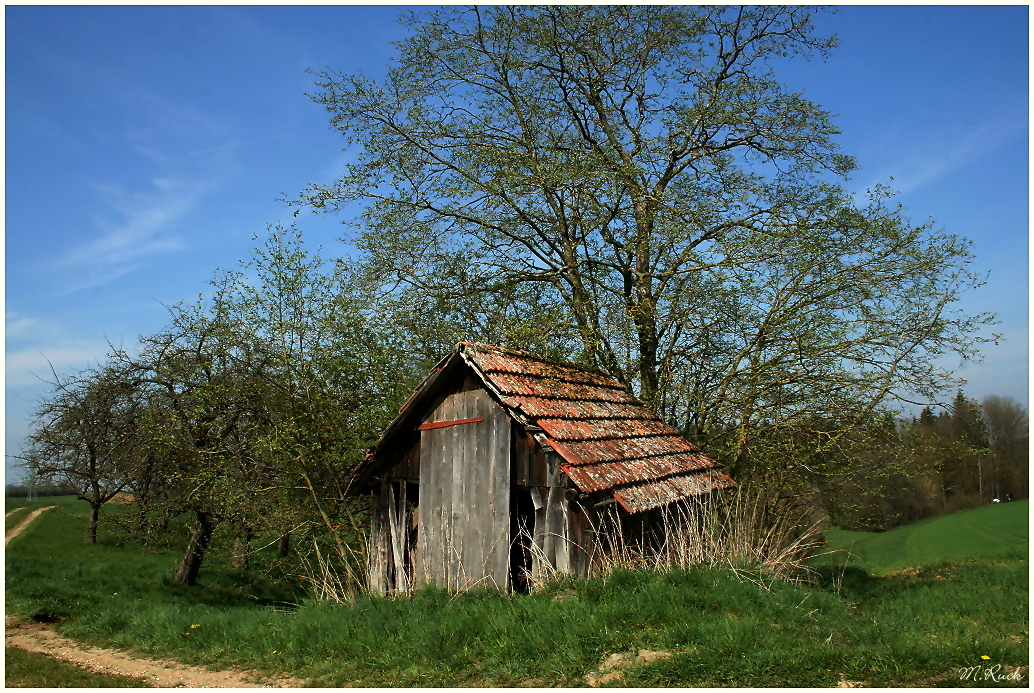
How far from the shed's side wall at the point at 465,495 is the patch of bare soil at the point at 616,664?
2983mm

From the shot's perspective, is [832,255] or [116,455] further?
[116,455]

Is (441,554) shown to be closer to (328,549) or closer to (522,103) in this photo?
(328,549)

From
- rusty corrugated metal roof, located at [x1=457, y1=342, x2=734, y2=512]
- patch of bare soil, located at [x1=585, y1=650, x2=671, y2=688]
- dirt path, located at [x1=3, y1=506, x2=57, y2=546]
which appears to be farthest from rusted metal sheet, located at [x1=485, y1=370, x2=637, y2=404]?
dirt path, located at [x1=3, y1=506, x2=57, y2=546]

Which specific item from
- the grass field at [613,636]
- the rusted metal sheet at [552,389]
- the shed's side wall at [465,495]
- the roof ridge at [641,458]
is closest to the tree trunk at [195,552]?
the grass field at [613,636]

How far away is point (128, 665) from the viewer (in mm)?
7430

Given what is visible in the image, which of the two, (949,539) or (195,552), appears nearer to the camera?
(195,552)

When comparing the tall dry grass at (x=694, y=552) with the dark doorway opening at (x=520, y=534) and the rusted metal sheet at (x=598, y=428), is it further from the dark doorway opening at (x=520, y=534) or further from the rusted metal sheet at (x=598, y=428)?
the rusted metal sheet at (x=598, y=428)

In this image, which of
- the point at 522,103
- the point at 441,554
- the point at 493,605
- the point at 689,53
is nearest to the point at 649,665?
the point at 493,605

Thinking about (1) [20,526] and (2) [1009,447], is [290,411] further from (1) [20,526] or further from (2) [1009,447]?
(2) [1009,447]

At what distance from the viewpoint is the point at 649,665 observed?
520 cm

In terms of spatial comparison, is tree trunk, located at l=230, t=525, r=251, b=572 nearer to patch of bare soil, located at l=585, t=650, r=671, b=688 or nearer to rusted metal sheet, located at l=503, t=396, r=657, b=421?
rusted metal sheet, located at l=503, t=396, r=657, b=421

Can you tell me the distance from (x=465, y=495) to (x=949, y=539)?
2417 centimetres

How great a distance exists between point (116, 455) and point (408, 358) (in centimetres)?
841

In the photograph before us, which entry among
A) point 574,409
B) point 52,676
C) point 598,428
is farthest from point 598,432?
point 52,676
